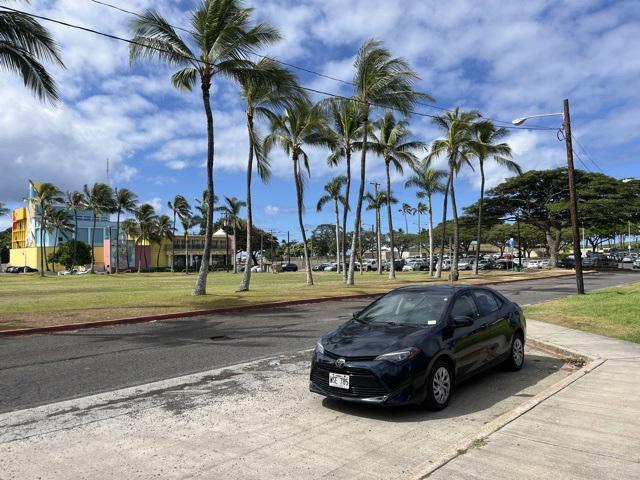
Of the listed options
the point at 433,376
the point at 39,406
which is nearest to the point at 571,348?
the point at 433,376

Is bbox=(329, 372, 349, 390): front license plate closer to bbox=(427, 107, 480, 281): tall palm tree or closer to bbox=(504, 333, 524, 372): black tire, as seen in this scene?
bbox=(504, 333, 524, 372): black tire

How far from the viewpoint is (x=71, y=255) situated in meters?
83.6

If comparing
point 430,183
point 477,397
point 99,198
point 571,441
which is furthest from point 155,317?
point 99,198

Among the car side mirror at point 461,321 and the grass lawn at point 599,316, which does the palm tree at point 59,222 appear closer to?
the grass lawn at point 599,316

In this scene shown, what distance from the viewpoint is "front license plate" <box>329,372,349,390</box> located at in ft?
17.8

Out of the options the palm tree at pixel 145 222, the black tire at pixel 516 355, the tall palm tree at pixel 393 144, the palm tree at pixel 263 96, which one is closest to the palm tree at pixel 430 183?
the tall palm tree at pixel 393 144

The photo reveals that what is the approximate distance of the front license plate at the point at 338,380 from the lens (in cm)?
543

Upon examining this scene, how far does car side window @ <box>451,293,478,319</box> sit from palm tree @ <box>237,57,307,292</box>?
14.7 meters

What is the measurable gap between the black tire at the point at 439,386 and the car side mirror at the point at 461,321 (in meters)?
0.50

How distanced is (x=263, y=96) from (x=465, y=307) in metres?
18.7

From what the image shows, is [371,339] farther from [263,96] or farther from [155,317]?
[263,96]

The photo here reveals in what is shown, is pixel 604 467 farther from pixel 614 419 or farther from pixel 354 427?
pixel 354 427

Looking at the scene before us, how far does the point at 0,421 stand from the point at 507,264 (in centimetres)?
6040

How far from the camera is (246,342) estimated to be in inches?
419
